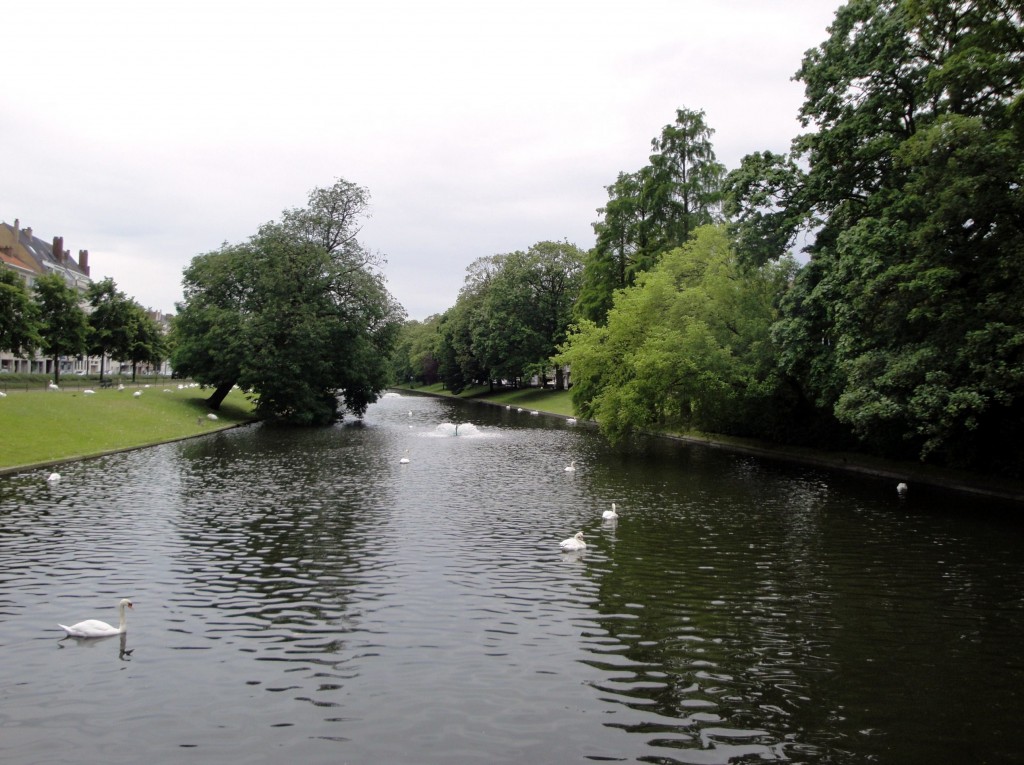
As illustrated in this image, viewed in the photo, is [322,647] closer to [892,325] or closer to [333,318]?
[892,325]

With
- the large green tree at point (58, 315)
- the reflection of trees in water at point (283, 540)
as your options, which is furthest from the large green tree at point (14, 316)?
the reflection of trees in water at point (283, 540)

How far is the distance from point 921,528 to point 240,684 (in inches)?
779

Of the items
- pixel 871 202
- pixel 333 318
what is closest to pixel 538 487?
pixel 871 202

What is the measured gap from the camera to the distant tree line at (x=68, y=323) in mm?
63406

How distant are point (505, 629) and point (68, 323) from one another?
78.3 meters

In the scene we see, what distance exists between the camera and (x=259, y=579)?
16.2m

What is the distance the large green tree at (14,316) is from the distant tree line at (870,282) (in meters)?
46.1

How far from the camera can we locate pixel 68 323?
76.6 metres

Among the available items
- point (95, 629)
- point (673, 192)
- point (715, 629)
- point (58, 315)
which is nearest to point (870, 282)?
point (715, 629)

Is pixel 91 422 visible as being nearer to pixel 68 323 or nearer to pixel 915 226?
pixel 68 323

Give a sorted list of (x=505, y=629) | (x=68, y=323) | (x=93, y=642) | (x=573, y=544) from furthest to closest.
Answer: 1. (x=68, y=323)
2. (x=573, y=544)
3. (x=505, y=629)
4. (x=93, y=642)

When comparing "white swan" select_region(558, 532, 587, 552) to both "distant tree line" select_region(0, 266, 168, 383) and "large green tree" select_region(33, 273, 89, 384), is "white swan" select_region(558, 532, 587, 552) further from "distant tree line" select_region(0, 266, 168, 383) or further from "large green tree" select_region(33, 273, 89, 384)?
"large green tree" select_region(33, 273, 89, 384)

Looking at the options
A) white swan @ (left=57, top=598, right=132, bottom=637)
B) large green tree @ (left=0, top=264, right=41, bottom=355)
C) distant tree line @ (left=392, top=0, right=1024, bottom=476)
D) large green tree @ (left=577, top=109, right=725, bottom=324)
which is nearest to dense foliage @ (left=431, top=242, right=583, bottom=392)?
large green tree @ (left=577, top=109, right=725, bottom=324)

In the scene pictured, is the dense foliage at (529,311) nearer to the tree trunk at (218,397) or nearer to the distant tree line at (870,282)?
the tree trunk at (218,397)
